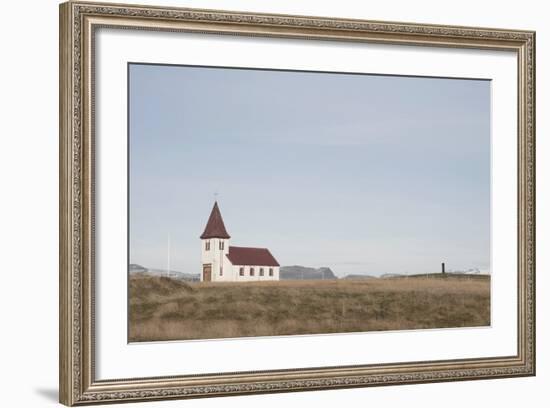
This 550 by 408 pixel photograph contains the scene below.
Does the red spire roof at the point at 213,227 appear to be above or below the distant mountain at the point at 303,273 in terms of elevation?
above

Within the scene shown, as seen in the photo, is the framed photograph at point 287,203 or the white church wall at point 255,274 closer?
the framed photograph at point 287,203

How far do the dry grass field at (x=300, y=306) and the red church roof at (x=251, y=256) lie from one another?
0.30 ft

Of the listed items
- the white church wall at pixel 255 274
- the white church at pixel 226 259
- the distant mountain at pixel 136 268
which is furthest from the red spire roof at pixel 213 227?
the distant mountain at pixel 136 268

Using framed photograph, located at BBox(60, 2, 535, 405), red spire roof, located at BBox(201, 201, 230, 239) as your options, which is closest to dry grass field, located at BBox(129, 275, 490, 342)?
framed photograph, located at BBox(60, 2, 535, 405)

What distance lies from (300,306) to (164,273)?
1.85 ft

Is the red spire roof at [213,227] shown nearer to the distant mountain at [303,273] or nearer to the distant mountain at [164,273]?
the distant mountain at [164,273]

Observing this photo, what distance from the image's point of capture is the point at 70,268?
3900mm

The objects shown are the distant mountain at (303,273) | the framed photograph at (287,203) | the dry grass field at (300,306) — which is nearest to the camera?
the framed photograph at (287,203)

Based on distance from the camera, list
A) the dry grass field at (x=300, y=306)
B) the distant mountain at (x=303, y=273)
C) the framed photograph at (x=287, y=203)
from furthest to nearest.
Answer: the distant mountain at (x=303, y=273)
the dry grass field at (x=300, y=306)
the framed photograph at (x=287, y=203)

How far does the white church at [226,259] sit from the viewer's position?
161 inches

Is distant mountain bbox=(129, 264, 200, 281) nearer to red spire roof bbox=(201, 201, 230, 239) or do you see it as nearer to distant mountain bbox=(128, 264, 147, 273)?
distant mountain bbox=(128, 264, 147, 273)

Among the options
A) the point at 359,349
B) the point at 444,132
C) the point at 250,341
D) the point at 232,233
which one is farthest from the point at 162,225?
the point at 444,132

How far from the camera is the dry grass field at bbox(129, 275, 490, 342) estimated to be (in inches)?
161

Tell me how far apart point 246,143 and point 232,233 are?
0.35 m
